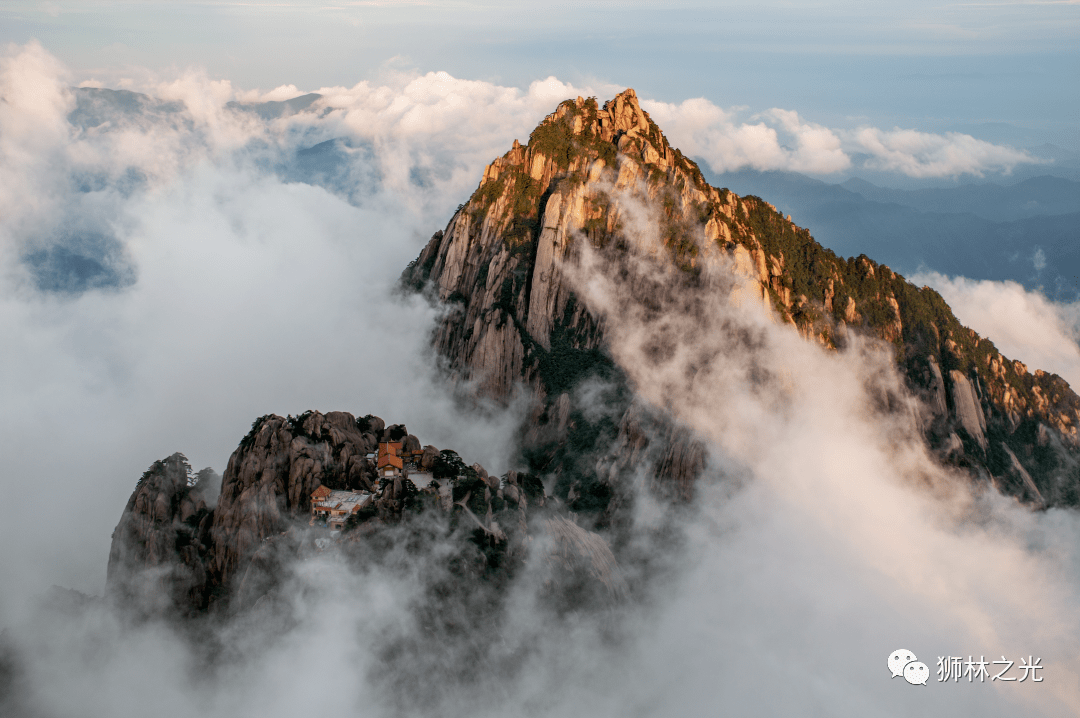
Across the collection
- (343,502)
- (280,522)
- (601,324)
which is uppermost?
(601,324)

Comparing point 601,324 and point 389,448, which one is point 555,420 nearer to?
point 601,324

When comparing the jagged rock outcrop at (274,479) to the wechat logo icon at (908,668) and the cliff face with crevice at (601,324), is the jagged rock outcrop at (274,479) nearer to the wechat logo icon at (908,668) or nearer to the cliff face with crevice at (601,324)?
the cliff face with crevice at (601,324)

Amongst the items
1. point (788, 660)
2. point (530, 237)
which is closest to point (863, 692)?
point (788, 660)

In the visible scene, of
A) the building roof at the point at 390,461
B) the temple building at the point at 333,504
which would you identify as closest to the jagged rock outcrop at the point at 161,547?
the temple building at the point at 333,504

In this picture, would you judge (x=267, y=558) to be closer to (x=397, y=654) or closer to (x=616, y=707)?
(x=397, y=654)

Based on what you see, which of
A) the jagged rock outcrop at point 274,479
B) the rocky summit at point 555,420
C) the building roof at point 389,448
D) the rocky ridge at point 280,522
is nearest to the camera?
the rocky ridge at point 280,522

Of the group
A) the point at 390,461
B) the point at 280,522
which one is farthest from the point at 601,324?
the point at 280,522
